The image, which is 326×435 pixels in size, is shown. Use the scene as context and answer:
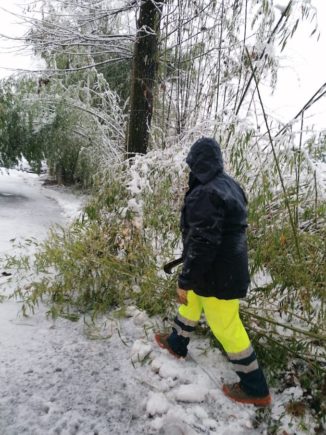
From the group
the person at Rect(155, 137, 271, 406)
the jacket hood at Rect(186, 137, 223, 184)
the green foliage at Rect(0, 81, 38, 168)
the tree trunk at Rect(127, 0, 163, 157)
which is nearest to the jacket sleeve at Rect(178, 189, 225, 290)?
the person at Rect(155, 137, 271, 406)

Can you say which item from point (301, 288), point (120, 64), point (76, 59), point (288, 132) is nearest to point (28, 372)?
point (301, 288)

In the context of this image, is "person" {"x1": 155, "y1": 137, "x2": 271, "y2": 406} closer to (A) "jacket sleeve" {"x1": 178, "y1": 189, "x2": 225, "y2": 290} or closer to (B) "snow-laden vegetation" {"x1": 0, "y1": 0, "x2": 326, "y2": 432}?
(A) "jacket sleeve" {"x1": 178, "y1": 189, "x2": 225, "y2": 290}

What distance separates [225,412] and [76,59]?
28.4 feet

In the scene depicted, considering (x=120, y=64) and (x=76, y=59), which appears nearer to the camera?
(x=76, y=59)

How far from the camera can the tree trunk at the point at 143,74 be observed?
4.32m

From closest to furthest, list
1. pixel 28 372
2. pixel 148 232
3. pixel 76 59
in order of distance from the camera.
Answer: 1. pixel 28 372
2. pixel 148 232
3. pixel 76 59

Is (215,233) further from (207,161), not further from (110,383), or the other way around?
(110,383)

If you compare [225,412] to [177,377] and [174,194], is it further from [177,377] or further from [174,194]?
[174,194]

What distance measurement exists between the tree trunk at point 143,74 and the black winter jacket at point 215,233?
2244 mm

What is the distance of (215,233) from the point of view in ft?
6.92

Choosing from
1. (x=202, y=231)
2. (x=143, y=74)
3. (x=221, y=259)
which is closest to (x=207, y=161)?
(x=202, y=231)

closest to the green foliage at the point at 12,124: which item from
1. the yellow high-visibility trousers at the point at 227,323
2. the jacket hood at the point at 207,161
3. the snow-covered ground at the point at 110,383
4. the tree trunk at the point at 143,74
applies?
the tree trunk at the point at 143,74

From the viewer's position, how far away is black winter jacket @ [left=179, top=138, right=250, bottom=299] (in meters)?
2.14

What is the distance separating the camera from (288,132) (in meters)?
Answer: 2.84
